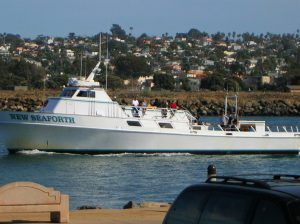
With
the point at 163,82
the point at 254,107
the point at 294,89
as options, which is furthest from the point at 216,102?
the point at 163,82

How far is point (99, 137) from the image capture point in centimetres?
3972

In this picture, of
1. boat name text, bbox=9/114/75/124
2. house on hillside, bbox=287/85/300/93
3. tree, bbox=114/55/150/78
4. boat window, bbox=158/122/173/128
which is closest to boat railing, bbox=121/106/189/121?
boat window, bbox=158/122/173/128

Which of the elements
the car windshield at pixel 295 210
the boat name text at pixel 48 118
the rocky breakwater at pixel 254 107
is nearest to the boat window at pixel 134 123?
the boat name text at pixel 48 118

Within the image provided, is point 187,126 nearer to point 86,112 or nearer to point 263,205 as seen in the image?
point 86,112

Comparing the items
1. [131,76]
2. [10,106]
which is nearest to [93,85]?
[10,106]

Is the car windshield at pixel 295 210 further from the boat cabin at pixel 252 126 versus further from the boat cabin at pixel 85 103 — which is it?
the boat cabin at pixel 252 126

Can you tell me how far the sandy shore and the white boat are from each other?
2292 centimetres

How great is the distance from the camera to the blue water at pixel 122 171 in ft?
84.1

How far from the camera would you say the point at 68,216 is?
14.6 m

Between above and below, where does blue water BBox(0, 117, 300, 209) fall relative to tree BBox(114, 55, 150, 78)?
below

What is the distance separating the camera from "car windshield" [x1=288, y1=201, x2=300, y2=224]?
6809 mm

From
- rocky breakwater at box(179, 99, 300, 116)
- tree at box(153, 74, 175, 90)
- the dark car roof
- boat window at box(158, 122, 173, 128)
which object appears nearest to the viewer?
the dark car roof

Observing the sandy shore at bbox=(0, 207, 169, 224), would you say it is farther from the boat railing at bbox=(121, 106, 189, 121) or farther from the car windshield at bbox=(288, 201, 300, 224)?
the boat railing at bbox=(121, 106, 189, 121)

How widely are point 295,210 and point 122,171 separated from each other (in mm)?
26860
